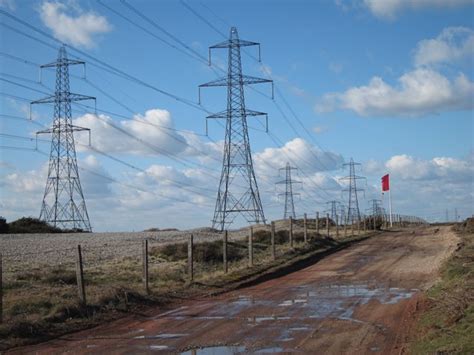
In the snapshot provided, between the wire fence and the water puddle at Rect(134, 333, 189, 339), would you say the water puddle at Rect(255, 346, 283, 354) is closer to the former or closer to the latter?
the water puddle at Rect(134, 333, 189, 339)

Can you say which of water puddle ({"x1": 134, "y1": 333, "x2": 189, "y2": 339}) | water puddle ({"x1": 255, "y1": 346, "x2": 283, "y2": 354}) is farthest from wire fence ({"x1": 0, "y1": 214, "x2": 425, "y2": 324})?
water puddle ({"x1": 255, "y1": 346, "x2": 283, "y2": 354})

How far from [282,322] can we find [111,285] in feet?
26.1

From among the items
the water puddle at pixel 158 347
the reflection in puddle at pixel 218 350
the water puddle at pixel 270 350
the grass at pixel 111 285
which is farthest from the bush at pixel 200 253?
the water puddle at pixel 270 350

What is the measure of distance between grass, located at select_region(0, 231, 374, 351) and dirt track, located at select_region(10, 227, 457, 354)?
905 millimetres

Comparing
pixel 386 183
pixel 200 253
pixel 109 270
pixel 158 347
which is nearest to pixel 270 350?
pixel 158 347

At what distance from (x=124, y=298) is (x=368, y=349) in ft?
27.9

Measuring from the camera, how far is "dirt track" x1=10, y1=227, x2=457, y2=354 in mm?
11969

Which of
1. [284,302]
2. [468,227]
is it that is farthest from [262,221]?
[284,302]

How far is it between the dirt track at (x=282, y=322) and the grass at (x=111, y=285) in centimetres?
90

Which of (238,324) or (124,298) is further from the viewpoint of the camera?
(124,298)

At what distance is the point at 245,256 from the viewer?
3534 cm

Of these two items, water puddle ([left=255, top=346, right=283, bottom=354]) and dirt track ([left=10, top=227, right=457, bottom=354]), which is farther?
dirt track ([left=10, top=227, right=457, bottom=354])

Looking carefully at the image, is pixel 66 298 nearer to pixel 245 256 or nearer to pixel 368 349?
pixel 368 349

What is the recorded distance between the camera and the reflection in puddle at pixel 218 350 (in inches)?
447
